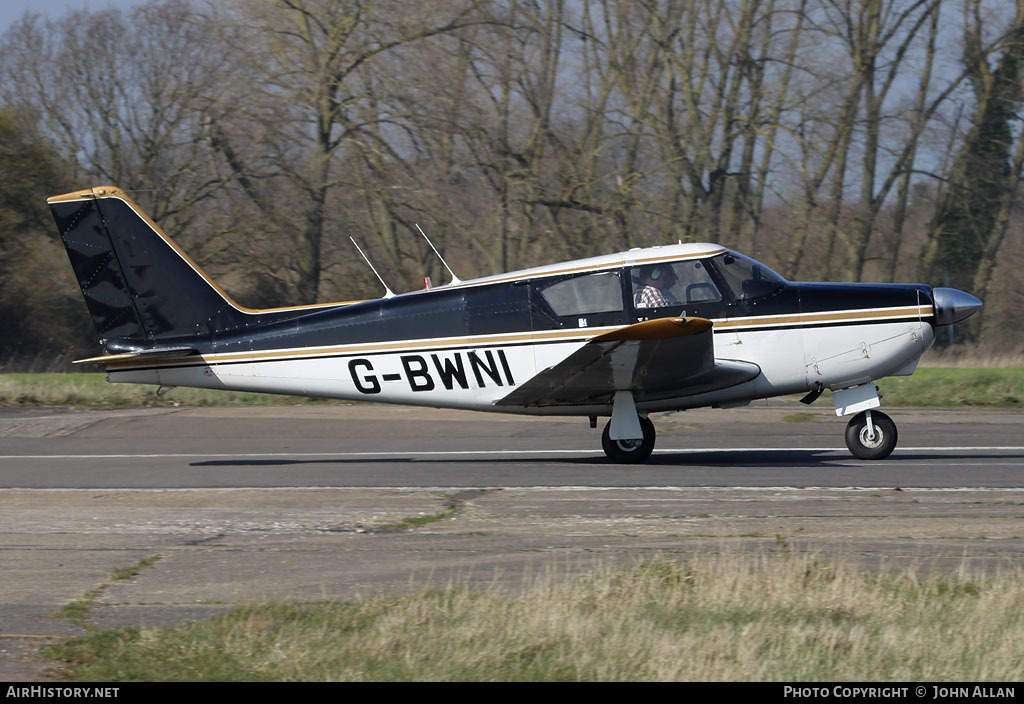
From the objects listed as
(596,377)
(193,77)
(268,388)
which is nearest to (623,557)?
(596,377)

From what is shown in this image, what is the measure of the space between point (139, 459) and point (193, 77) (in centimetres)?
1784

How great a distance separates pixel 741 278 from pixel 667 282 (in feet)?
2.80

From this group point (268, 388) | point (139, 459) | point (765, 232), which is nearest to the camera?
point (268, 388)

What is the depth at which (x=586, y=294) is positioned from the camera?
37.7 ft

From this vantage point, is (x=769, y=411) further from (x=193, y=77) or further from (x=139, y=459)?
(x=193, y=77)

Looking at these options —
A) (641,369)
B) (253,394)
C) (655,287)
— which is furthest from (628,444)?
(253,394)

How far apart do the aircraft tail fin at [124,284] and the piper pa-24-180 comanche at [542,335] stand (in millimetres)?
17

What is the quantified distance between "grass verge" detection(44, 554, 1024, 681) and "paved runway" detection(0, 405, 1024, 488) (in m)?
4.57

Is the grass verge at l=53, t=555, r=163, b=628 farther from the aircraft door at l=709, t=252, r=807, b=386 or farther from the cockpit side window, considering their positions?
the aircraft door at l=709, t=252, r=807, b=386

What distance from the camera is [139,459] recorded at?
1323cm

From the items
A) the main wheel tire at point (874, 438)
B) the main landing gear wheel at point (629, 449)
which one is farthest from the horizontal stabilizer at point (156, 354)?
the main wheel tire at point (874, 438)

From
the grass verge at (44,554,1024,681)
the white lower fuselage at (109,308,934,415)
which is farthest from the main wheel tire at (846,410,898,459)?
the grass verge at (44,554,1024,681)
